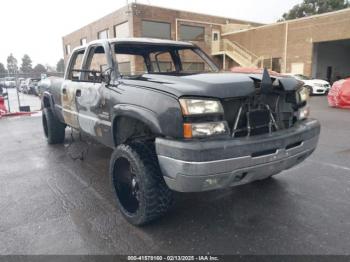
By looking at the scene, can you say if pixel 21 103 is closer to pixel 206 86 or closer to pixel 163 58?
pixel 163 58

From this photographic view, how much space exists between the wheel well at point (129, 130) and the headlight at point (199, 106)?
0.62 meters

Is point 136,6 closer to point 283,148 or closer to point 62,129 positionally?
point 62,129

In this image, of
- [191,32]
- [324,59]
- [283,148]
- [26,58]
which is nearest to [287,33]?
[324,59]

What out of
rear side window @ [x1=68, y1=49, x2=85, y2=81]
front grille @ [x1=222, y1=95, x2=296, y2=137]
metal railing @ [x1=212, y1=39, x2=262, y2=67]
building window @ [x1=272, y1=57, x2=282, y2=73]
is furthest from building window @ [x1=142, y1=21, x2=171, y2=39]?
front grille @ [x1=222, y1=95, x2=296, y2=137]

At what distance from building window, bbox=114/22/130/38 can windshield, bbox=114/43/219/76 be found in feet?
67.5

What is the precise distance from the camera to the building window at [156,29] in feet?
77.5

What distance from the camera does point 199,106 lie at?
217 cm

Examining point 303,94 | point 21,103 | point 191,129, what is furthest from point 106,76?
point 21,103

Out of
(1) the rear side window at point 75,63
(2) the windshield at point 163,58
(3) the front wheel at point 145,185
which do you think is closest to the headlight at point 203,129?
(3) the front wheel at point 145,185

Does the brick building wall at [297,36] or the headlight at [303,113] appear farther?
the brick building wall at [297,36]

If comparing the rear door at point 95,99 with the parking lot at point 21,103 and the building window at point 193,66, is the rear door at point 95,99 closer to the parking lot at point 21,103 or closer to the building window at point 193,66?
the building window at point 193,66

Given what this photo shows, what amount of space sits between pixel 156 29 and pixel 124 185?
23440mm

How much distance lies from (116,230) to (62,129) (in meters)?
3.92

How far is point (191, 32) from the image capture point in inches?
1038
